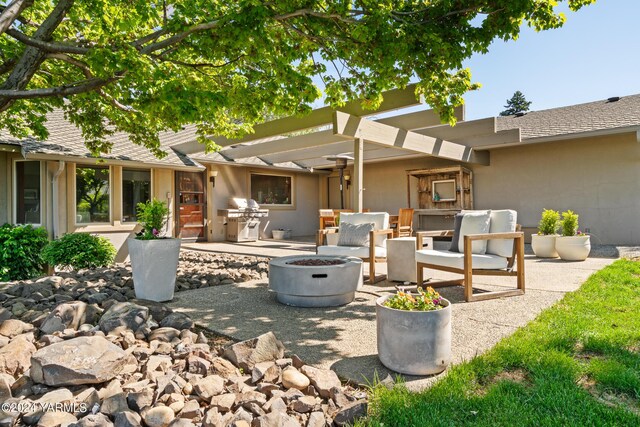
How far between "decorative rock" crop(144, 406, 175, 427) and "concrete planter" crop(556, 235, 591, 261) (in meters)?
7.23

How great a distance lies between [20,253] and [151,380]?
18.3 feet

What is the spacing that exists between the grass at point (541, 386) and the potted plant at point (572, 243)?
165 inches

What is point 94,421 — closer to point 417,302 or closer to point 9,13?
point 417,302

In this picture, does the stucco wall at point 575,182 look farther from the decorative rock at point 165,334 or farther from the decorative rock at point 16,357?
the decorative rock at point 16,357

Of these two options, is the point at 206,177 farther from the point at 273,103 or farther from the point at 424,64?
the point at 424,64

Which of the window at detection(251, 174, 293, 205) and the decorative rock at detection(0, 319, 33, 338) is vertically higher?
the window at detection(251, 174, 293, 205)

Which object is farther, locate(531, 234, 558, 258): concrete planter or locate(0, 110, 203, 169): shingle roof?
locate(531, 234, 558, 258): concrete planter

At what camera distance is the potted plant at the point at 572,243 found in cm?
672

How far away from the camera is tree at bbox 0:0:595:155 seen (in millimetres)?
3600

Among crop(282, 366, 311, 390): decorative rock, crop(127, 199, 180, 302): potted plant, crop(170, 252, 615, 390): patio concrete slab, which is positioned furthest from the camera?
crop(127, 199, 180, 302): potted plant

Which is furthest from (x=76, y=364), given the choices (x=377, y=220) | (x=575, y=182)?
(x=575, y=182)

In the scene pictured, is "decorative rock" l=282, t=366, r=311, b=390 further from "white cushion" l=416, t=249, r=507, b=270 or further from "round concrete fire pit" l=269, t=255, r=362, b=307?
"white cushion" l=416, t=249, r=507, b=270

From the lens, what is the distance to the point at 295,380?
2.11m

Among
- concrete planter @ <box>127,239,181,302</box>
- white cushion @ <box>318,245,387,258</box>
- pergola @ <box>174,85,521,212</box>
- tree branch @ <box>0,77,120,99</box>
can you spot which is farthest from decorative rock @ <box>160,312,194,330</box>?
pergola @ <box>174,85,521,212</box>
